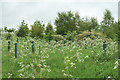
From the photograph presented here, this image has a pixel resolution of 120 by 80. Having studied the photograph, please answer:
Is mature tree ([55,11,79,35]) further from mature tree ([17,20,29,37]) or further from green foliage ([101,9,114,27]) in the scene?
green foliage ([101,9,114,27])

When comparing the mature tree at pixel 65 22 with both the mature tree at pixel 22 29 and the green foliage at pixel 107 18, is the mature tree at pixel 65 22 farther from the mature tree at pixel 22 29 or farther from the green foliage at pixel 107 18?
the green foliage at pixel 107 18

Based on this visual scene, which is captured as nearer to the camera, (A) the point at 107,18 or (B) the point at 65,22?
(B) the point at 65,22

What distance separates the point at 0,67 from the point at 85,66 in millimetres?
4590

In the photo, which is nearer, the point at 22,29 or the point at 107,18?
the point at 22,29

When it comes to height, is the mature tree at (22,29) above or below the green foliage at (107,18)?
below

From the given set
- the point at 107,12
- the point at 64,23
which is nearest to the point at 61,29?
the point at 64,23

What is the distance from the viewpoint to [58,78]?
6.58 m

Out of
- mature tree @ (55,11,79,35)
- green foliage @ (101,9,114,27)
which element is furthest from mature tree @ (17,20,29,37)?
green foliage @ (101,9,114,27)

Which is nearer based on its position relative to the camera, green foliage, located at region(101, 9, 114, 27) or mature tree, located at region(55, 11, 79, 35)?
mature tree, located at region(55, 11, 79, 35)

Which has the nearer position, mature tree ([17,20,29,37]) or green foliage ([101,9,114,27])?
mature tree ([17,20,29,37])

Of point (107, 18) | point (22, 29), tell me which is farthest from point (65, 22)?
point (107, 18)

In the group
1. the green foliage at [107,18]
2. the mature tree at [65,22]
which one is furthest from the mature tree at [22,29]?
the green foliage at [107,18]

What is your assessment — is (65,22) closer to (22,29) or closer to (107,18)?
(22,29)

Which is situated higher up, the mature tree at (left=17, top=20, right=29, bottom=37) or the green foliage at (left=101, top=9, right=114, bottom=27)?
the green foliage at (left=101, top=9, right=114, bottom=27)
